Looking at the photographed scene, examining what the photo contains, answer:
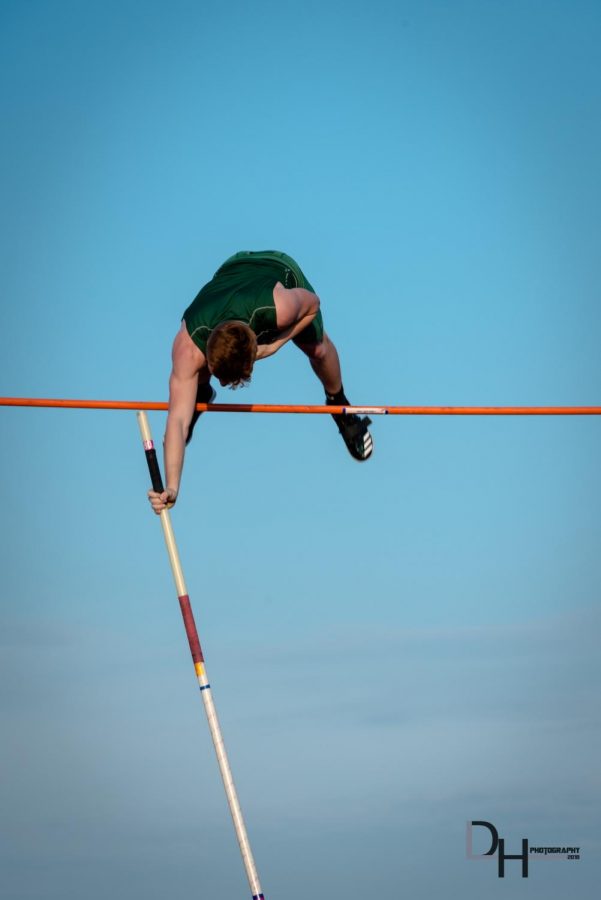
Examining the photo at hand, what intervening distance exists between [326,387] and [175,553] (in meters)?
2.45

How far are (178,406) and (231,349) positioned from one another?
0.65 metres

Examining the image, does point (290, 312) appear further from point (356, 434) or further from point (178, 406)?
point (356, 434)

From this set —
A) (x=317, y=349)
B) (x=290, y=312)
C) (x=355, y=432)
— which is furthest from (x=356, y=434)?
(x=290, y=312)

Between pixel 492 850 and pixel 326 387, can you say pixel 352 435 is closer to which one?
pixel 326 387

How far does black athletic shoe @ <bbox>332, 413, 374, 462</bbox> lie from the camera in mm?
14023

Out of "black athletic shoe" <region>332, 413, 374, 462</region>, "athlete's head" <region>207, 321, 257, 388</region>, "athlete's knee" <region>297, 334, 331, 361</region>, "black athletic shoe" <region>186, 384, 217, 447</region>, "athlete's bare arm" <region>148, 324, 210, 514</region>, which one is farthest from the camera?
"black athletic shoe" <region>332, 413, 374, 462</region>

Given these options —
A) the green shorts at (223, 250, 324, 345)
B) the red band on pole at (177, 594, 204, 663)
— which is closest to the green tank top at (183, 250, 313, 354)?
the green shorts at (223, 250, 324, 345)

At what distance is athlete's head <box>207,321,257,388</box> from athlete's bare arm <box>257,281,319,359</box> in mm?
517

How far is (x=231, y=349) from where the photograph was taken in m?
11.3

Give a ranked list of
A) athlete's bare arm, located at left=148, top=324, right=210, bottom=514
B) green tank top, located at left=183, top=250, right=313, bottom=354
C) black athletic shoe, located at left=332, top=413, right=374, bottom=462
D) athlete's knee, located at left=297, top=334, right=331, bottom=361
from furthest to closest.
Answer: black athletic shoe, located at left=332, top=413, right=374, bottom=462 → athlete's knee, located at left=297, top=334, right=331, bottom=361 → green tank top, located at left=183, top=250, right=313, bottom=354 → athlete's bare arm, located at left=148, top=324, right=210, bottom=514

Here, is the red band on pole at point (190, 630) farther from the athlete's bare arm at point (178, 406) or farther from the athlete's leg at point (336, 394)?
the athlete's leg at point (336, 394)

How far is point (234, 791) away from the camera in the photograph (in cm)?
1155

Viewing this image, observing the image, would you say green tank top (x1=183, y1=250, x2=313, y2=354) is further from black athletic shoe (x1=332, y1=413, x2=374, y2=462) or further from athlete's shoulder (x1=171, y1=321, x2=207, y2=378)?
black athletic shoe (x1=332, y1=413, x2=374, y2=462)

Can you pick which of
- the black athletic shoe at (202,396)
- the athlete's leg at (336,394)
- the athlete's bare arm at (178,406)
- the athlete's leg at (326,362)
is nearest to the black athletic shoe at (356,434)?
the athlete's leg at (336,394)
